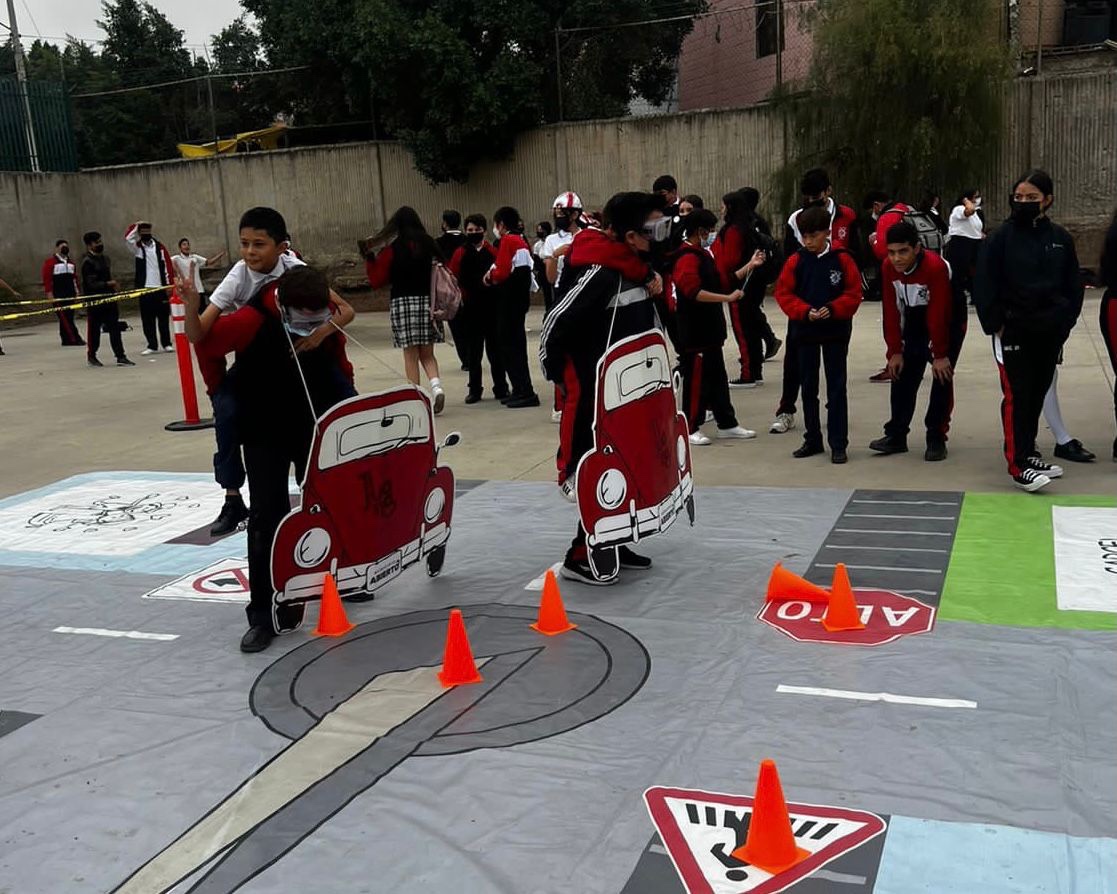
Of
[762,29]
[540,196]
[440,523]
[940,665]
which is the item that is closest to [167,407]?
[440,523]

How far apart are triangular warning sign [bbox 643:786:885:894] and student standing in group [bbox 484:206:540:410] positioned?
754 centimetres

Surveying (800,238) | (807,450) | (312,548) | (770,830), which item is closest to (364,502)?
(312,548)

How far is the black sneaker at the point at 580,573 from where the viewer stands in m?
5.54

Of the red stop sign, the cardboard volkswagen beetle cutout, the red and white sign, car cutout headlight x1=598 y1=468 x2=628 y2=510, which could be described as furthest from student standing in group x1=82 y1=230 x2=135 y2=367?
the red stop sign

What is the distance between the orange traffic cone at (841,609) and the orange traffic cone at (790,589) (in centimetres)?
28

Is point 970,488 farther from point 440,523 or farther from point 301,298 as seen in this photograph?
point 301,298

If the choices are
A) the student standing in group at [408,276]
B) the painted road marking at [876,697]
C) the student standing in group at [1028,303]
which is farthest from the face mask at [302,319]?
the student standing in group at [408,276]

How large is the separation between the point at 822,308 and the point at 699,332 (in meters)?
1.12

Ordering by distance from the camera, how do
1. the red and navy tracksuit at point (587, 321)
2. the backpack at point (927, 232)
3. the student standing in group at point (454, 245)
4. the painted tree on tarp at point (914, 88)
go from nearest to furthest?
the red and navy tracksuit at point (587, 321) → the backpack at point (927, 232) → the student standing in group at point (454, 245) → the painted tree on tarp at point (914, 88)

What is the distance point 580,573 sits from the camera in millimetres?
5625

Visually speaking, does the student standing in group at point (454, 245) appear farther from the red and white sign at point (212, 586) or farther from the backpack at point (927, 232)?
the red and white sign at point (212, 586)

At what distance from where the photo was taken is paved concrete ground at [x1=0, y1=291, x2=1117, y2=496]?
7551 millimetres

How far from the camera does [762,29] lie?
73.6ft

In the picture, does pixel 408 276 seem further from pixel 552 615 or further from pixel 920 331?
pixel 552 615
